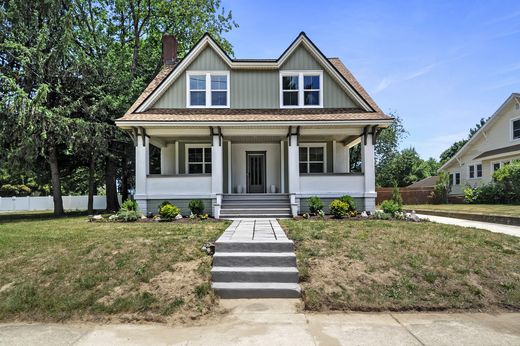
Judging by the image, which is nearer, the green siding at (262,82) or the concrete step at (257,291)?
the concrete step at (257,291)

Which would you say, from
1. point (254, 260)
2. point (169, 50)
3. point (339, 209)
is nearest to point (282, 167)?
point (339, 209)

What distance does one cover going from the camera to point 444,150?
65.9 m

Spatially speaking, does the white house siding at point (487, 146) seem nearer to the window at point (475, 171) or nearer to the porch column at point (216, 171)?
the window at point (475, 171)

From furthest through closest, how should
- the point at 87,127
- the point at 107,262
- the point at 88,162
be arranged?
1. the point at 88,162
2. the point at 87,127
3. the point at 107,262

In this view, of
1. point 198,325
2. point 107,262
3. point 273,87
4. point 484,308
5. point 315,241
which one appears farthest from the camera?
point 273,87

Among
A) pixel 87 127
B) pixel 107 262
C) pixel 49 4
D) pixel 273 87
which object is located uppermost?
pixel 49 4

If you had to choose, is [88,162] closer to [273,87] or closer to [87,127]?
[87,127]

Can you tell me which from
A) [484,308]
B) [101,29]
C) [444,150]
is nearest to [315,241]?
[484,308]

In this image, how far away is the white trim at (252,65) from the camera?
1441 centimetres

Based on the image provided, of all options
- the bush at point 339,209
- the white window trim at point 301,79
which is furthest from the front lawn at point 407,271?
the white window trim at point 301,79

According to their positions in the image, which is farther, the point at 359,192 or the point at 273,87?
the point at 273,87

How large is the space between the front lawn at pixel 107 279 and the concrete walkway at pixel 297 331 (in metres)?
0.35

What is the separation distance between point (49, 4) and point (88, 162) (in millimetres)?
8034

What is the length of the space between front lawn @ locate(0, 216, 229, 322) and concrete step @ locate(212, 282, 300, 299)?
265mm
